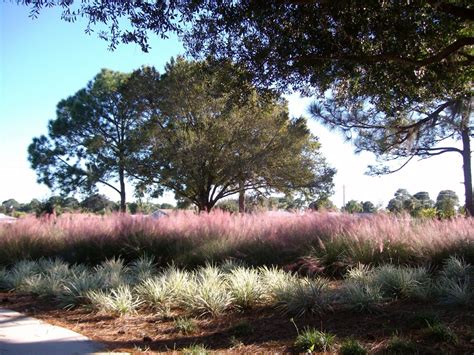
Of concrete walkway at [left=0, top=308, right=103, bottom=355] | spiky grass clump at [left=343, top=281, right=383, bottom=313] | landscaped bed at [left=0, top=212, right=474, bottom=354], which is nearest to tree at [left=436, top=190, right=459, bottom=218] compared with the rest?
landscaped bed at [left=0, top=212, right=474, bottom=354]

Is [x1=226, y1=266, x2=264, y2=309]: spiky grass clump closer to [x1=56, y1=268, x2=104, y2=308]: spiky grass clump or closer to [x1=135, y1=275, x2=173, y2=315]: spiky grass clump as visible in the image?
[x1=135, y1=275, x2=173, y2=315]: spiky grass clump

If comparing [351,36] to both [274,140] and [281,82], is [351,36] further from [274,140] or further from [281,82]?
[274,140]

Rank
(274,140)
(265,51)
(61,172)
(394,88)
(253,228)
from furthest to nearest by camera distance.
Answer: (61,172) < (274,140) < (253,228) < (394,88) < (265,51)

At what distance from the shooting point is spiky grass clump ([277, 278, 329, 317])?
5.53m

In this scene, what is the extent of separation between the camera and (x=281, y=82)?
23.9ft

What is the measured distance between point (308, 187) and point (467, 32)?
2124cm

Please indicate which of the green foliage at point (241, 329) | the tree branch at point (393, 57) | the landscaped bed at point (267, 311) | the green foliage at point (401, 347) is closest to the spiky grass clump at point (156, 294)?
the landscaped bed at point (267, 311)

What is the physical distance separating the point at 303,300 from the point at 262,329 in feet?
2.25

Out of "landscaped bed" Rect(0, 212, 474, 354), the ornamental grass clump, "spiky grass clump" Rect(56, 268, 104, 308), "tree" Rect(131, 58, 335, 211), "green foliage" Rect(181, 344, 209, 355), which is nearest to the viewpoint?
"green foliage" Rect(181, 344, 209, 355)

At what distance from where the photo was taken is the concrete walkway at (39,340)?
178 inches

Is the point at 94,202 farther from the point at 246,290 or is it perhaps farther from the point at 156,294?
the point at 246,290

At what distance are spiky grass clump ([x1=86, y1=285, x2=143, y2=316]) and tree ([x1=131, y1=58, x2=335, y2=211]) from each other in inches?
725

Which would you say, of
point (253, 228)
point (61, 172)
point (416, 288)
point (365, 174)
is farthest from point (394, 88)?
point (61, 172)

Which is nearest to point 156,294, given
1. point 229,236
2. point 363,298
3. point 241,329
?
point 241,329
